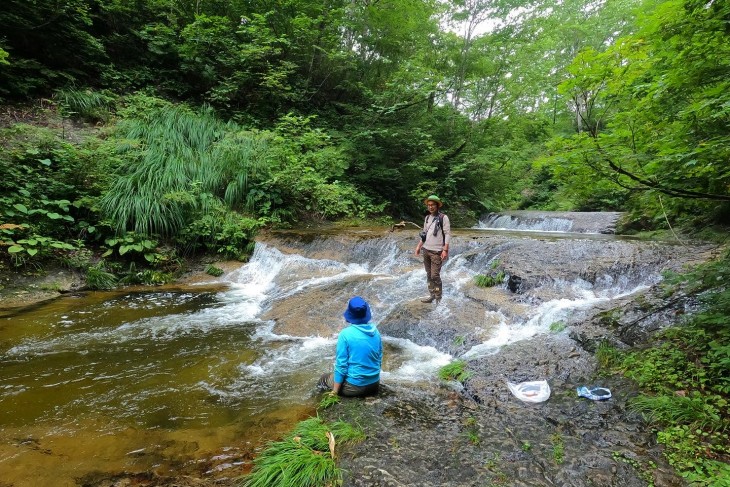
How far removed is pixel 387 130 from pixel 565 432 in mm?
11222

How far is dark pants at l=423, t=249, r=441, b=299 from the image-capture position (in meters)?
6.08

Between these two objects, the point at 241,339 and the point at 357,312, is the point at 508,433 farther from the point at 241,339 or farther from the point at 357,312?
the point at 241,339

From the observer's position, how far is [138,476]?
106 inches

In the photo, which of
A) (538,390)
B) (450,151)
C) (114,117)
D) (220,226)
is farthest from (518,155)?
(114,117)

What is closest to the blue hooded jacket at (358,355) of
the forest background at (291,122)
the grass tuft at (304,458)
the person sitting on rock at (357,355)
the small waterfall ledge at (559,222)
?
the person sitting on rock at (357,355)

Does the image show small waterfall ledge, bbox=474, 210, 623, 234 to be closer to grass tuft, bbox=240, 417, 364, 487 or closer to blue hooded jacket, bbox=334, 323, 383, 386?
blue hooded jacket, bbox=334, 323, 383, 386

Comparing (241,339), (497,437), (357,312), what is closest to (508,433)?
(497,437)

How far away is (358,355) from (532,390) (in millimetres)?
1777

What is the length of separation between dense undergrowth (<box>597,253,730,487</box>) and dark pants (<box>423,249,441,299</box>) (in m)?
2.61

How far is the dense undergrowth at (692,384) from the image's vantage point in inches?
98.2

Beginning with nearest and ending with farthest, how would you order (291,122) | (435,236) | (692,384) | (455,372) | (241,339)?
(692,384) < (455,372) < (241,339) < (435,236) < (291,122)

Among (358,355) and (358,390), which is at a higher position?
(358,355)

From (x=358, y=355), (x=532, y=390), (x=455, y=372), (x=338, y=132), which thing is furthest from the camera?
(x=338, y=132)

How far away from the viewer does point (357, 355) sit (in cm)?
344
